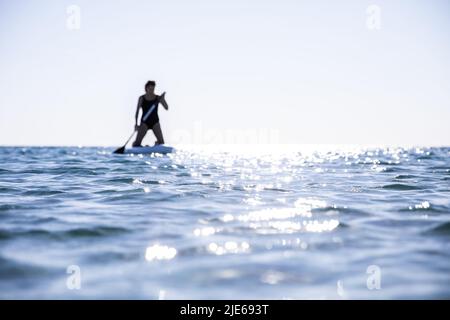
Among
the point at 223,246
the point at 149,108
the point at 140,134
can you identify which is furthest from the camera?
the point at 140,134

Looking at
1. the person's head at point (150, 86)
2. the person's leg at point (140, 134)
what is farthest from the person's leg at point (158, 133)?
the person's head at point (150, 86)

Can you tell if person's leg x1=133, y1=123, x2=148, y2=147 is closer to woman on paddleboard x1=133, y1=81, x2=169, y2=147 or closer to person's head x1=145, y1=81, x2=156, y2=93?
woman on paddleboard x1=133, y1=81, x2=169, y2=147

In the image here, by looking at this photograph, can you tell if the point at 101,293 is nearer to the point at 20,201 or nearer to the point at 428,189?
the point at 20,201

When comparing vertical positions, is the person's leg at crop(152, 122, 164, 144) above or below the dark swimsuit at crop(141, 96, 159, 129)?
below

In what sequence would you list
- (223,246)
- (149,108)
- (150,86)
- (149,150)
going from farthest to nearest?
(149,108) < (150,86) < (149,150) < (223,246)

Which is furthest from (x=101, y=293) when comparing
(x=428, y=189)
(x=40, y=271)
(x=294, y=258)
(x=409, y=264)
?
(x=428, y=189)

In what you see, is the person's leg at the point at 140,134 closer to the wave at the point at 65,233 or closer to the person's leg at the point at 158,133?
the person's leg at the point at 158,133

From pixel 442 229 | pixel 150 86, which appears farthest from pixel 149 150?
pixel 442 229

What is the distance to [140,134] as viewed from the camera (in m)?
20.1

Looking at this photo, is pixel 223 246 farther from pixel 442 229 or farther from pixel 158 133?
pixel 158 133

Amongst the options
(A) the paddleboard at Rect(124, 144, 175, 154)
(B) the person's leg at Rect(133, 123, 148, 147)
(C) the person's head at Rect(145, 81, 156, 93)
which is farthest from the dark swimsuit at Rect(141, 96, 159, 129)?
(A) the paddleboard at Rect(124, 144, 175, 154)

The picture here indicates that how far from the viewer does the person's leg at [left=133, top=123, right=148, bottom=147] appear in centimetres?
1998

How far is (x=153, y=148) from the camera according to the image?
19.1m
